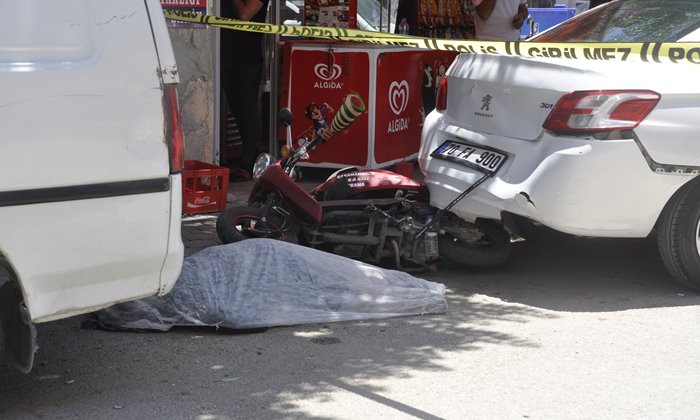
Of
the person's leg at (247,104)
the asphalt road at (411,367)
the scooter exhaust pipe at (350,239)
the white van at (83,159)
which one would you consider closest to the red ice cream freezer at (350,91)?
the person's leg at (247,104)

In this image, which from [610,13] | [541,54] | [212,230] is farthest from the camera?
[212,230]

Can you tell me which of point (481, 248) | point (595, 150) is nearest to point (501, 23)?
point (481, 248)

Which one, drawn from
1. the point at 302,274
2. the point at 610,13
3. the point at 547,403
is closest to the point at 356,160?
the point at 610,13

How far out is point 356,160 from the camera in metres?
9.24

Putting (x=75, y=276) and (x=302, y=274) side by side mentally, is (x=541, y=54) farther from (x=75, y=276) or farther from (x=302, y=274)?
(x=75, y=276)

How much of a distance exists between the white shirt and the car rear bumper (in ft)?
11.7

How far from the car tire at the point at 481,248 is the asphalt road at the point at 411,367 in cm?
34

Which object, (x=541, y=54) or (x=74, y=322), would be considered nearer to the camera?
(x=74, y=322)

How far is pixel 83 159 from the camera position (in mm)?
3721

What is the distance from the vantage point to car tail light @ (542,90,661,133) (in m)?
5.47

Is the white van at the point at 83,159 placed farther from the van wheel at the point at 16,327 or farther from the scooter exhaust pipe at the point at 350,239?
the scooter exhaust pipe at the point at 350,239

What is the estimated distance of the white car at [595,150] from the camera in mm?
5484

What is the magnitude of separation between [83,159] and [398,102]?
6079 millimetres

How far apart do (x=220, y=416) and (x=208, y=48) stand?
4915mm
